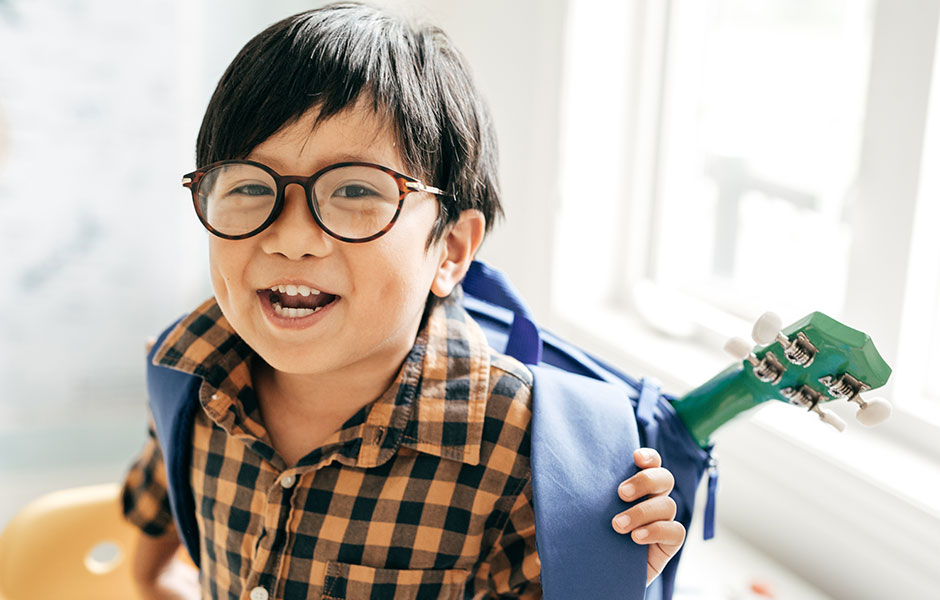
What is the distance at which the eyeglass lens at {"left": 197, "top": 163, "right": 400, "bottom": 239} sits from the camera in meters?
0.67

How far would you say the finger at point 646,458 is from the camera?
2.31 ft

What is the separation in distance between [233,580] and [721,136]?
2.71ft

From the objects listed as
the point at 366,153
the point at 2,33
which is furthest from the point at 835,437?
the point at 2,33

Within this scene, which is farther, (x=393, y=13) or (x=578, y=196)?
(x=578, y=196)

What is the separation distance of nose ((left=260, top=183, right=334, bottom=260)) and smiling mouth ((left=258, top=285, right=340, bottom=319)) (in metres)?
0.04

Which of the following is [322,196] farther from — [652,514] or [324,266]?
[652,514]

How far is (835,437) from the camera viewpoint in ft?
3.10

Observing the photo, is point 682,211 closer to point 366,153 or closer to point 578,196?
point 578,196

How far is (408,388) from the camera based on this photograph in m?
0.77

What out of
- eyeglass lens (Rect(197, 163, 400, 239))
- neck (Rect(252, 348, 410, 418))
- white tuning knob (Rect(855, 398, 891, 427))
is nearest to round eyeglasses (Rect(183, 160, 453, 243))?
eyeglass lens (Rect(197, 163, 400, 239))

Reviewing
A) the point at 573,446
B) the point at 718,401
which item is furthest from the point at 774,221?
the point at 573,446

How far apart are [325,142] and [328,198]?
0.04m

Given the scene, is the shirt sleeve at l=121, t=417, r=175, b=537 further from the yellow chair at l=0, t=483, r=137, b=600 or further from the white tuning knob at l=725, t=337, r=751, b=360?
the white tuning knob at l=725, t=337, r=751, b=360

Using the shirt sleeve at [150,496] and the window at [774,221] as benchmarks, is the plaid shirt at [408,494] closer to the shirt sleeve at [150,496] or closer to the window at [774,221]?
the shirt sleeve at [150,496]
